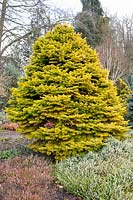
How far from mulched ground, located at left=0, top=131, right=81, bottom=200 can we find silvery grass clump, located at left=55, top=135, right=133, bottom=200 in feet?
0.52

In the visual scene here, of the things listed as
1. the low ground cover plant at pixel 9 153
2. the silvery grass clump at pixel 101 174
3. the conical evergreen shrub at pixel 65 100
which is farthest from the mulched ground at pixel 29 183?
the low ground cover plant at pixel 9 153

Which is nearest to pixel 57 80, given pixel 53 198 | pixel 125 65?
pixel 53 198

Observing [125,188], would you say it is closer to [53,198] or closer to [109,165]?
[109,165]

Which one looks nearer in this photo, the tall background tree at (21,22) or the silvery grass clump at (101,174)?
the silvery grass clump at (101,174)

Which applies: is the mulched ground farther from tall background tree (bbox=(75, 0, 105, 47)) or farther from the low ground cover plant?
tall background tree (bbox=(75, 0, 105, 47))

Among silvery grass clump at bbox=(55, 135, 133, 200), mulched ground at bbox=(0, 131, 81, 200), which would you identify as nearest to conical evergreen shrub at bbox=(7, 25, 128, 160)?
silvery grass clump at bbox=(55, 135, 133, 200)

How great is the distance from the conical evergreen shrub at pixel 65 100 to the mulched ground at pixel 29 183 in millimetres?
629

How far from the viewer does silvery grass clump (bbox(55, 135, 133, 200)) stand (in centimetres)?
391

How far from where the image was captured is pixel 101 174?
4449 mm

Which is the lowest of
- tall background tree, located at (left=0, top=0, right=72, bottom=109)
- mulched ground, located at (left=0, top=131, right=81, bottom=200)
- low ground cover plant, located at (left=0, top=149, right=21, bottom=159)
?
low ground cover plant, located at (left=0, top=149, right=21, bottom=159)

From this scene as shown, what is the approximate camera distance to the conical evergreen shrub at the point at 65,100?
544cm

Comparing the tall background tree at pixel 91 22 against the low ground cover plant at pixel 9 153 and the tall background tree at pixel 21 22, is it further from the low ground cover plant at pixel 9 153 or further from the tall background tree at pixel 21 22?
the low ground cover plant at pixel 9 153

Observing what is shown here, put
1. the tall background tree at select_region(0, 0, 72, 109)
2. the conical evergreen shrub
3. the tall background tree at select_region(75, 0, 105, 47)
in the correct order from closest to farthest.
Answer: the conical evergreen shrub, the tall background tree at select_region(0, 0, 72, 109), the tall background tree at select_region(75, 0, 105, 47)

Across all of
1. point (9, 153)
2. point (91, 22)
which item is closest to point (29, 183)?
point (9, 153)
